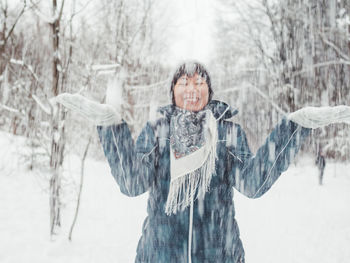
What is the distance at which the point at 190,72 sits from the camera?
62.7 inches

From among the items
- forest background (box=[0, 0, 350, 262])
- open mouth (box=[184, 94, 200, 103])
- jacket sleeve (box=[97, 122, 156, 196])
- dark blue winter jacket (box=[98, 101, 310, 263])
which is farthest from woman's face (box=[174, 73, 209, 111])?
forest background (box=[0, 0, 350, 262])

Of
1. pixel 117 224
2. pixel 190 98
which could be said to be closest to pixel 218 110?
pixel 190 98

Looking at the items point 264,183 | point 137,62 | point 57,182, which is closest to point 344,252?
point 264,183

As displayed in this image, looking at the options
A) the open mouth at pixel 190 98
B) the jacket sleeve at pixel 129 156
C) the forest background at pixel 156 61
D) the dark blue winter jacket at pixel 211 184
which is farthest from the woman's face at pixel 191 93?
the forest background at pixel 156 61

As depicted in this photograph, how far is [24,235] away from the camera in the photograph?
4277mm

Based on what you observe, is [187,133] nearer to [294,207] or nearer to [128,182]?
[128,182]

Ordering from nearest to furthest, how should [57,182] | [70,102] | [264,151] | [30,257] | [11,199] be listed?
[70,102], [264,151], [30,257], [57,182], [11,199]

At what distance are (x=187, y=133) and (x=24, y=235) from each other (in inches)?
159

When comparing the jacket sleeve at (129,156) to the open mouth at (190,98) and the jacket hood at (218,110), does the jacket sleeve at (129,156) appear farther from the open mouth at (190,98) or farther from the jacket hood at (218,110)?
the open mouth at (190,98)

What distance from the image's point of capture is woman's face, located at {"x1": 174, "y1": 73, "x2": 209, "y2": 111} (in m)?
1.53

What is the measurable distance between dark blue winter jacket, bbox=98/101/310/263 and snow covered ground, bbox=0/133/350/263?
281 centimetres

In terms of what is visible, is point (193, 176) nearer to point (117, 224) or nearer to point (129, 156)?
point (129, 156)

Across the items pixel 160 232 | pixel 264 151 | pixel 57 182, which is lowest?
pixel 57 182

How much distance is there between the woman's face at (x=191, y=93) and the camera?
1528mm
